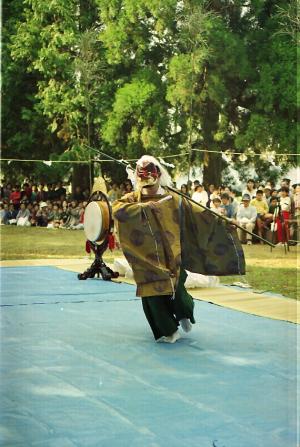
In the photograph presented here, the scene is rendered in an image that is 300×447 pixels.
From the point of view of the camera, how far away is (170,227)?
13.9 ft

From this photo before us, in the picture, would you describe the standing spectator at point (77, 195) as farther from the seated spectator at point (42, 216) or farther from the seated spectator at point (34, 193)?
the seated spectator at point (34, 193)

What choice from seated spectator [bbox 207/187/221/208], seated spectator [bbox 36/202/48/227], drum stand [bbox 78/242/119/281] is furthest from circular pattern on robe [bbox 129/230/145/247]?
seated spectator [bbox 36/202/48/227]

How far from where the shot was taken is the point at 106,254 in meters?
9.67

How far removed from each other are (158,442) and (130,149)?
29.7 ft

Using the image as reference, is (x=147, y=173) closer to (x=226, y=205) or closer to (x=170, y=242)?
(x=170, y=242)

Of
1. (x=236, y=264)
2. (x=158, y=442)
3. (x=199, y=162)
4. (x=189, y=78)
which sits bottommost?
(x=158, y=442)

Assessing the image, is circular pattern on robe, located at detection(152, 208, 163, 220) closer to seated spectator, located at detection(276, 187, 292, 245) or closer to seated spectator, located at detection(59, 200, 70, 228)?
seated spectator, located at detection(276, 187, 292, 245)

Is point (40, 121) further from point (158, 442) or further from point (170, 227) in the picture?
point (158, 442)

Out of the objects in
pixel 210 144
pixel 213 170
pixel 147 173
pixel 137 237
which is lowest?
pixel 137 237

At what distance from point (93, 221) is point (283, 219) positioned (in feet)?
11.6

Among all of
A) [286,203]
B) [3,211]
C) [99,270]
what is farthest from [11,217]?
[99,270]

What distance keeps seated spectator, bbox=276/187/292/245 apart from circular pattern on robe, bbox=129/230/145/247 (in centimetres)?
544

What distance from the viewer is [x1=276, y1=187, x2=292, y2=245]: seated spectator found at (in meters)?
9.46

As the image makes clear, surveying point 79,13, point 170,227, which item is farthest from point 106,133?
point 170,227
